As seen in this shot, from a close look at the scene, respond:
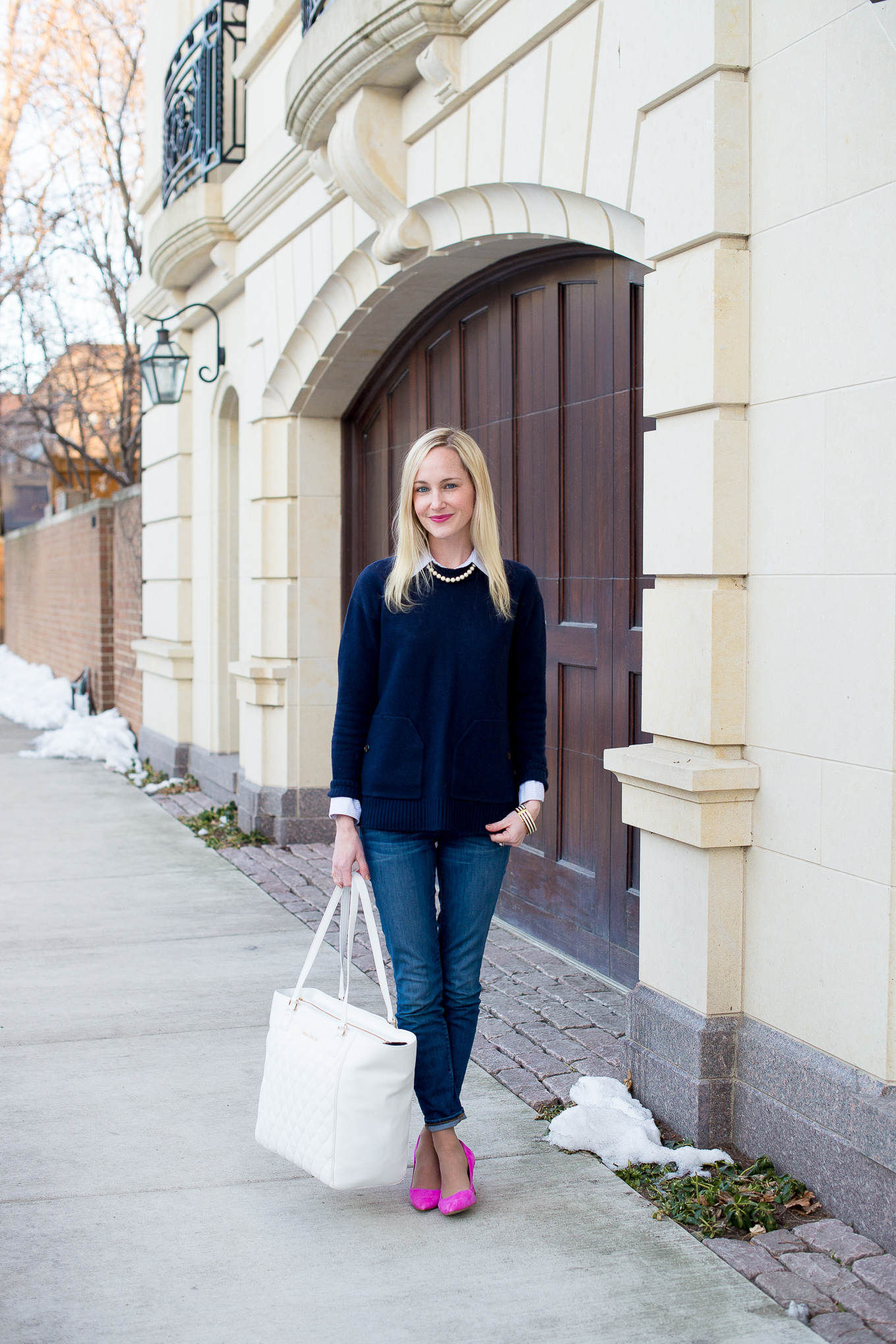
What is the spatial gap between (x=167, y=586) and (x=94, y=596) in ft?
13.4

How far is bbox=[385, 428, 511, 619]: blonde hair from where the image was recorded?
3336mm

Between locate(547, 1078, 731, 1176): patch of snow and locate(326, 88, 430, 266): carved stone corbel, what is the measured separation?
151 inches

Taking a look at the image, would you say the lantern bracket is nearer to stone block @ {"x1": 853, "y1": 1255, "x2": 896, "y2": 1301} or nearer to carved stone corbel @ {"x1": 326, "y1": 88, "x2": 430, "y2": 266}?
carved stone corbel @ {"x1": 326, "y1": 88, "x2": 430, "y2": 266}

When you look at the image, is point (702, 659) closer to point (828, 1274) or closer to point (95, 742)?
point (828, 1274)

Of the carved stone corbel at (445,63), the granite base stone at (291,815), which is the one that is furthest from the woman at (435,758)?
the granite base stone at (291,815)

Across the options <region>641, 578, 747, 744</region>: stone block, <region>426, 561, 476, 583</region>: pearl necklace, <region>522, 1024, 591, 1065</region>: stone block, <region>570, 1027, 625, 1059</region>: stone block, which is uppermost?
<region>426, 561, 476, 583</region>: pearl necklace

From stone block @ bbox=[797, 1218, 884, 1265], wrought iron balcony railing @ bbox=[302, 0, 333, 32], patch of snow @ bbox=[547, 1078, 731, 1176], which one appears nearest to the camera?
stone block @ bbox=[797, 1218, 884, 1265]

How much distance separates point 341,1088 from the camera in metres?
3.06

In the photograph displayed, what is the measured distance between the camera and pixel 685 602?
12.6ft

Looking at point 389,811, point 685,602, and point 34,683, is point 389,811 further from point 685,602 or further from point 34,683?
point 34,683

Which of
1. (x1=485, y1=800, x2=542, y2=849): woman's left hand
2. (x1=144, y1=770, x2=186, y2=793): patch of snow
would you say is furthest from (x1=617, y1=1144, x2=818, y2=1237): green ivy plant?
(x1=144, y1=770, x2=186, y2=793): patch of snow

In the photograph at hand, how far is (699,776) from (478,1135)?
1251 millimetres

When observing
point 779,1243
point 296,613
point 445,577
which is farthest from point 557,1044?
point 296,613

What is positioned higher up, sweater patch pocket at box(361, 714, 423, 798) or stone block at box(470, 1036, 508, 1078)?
sweater patch pocket at box(361, 714, 423, 798)
